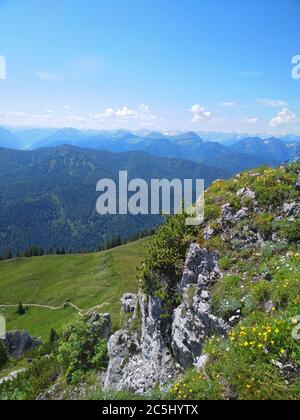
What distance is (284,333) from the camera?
10.6m

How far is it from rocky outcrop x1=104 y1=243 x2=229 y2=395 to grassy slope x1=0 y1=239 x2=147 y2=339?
58.2 meters

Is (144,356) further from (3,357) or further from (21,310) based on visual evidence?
(21,310)

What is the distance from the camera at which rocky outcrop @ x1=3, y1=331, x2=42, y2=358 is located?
249ft

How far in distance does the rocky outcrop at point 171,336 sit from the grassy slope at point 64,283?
58180mm

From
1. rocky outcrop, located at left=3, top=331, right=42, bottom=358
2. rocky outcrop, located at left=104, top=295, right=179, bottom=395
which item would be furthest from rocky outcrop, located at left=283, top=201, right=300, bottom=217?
rocky outcrop, located at left=3, top=331, right=42, bottom=358

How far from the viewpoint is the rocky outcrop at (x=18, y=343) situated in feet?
249

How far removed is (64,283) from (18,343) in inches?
2368

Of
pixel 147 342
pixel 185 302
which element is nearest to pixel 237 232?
pixel 185 302

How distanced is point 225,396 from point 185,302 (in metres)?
7.96

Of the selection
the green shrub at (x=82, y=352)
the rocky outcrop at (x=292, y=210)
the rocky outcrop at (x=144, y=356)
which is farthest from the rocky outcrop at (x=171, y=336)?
the rocky outcrop at (x=292, y=210)

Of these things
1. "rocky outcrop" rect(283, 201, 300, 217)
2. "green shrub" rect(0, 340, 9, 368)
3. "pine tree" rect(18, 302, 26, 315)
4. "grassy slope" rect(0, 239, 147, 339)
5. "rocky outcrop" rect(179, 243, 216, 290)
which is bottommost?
"pine tree" rect(18, 302, 26, 315)

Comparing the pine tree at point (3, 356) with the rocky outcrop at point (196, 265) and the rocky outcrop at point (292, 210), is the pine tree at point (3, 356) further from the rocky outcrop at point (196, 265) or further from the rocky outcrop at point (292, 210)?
the rocky outcrop at point (292, 210)

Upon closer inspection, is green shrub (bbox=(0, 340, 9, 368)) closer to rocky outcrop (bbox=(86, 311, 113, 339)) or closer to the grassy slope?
the grassy slope
